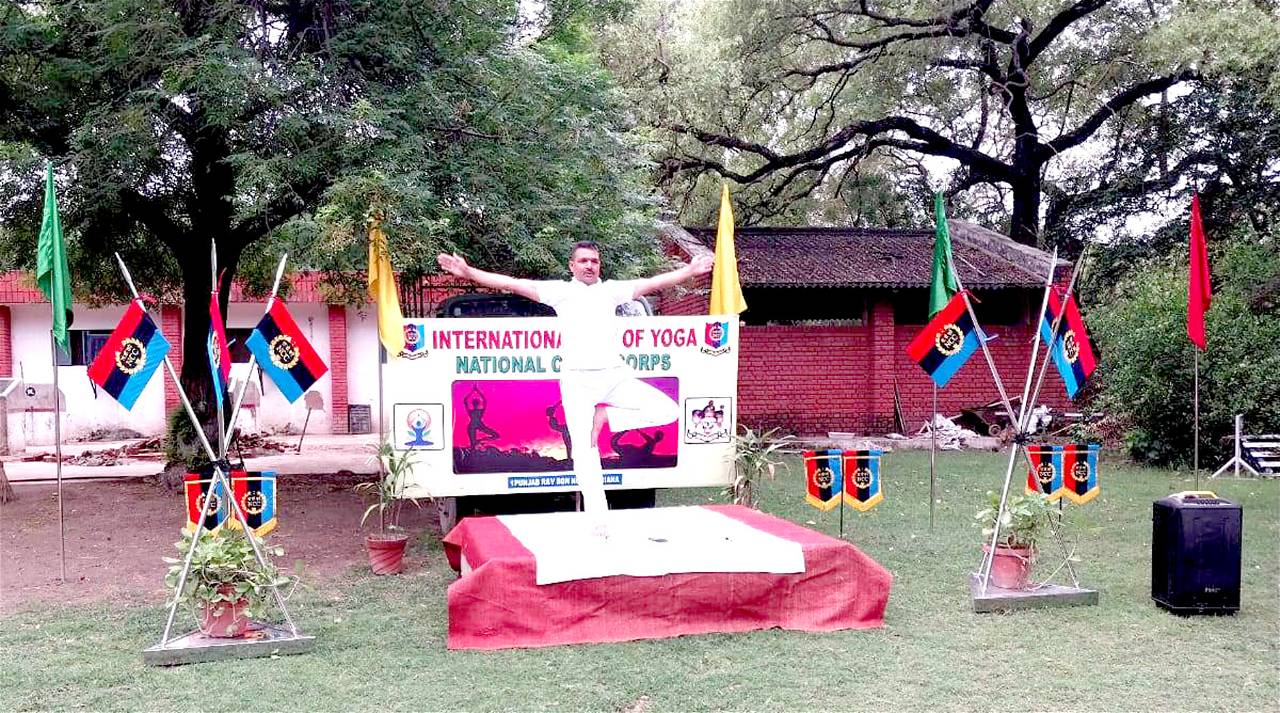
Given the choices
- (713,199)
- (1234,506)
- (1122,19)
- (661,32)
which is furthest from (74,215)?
(1122,19)

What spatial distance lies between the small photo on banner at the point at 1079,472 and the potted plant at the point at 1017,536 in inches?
23.3

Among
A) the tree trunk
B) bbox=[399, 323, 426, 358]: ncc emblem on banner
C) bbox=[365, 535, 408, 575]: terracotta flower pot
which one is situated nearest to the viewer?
bbox=[365, 535, 408, 575]: terracotta flower pot

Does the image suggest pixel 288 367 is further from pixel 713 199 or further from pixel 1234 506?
pixel 713 199

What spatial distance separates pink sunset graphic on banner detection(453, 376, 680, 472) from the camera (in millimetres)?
8586

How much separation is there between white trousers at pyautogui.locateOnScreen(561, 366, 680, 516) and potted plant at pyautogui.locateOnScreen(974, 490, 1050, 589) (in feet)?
7.23

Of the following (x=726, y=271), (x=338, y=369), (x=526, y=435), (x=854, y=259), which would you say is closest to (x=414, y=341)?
(x=526, y=435)

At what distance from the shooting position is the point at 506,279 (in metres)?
6.26

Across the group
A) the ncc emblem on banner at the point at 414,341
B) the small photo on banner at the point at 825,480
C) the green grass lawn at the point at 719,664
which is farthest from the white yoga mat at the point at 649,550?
the ncc emblem on banner at the point at 414,341

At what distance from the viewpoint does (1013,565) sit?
6.67 meters

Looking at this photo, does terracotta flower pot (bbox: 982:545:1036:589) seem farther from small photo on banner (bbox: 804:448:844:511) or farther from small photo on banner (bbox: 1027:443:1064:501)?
small photo on banner (bbox: 804:448:844:511)

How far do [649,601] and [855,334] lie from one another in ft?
43.2

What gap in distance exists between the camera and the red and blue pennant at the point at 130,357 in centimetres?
599

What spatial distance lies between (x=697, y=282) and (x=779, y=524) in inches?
320

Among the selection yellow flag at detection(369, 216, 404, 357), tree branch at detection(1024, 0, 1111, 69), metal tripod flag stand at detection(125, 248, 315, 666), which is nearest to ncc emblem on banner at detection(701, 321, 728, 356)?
yellow flag at detection(369, 216, 404, 357)
